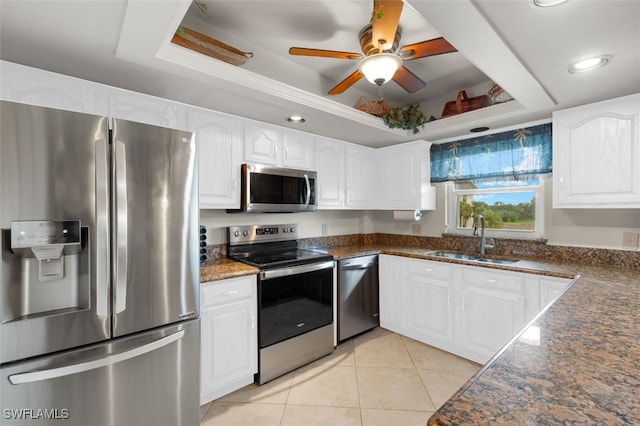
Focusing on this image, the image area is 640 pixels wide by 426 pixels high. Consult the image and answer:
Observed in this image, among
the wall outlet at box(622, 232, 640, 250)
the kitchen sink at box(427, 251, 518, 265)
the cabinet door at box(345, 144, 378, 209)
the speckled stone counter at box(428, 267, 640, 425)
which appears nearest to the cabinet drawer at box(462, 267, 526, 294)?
the kitchen sink at box(427, 251, 518, 265)

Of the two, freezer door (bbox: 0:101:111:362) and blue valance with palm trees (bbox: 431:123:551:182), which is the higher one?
blue valance with palm trees (bbox: 431:123:551:182)

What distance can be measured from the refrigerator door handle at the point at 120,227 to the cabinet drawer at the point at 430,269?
235cm

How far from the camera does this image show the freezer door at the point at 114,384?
3.87 feet

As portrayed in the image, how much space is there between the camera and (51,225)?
1.20 metres

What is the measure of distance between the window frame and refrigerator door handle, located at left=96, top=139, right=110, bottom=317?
9.98ft

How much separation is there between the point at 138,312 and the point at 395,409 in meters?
1.69

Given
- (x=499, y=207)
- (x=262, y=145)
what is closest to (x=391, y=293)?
(x=499, y=207)

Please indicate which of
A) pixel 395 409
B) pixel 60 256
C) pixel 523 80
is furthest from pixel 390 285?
pixel 60 256

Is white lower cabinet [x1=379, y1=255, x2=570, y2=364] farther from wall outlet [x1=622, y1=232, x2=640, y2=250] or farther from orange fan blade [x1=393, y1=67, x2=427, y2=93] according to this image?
orange fan blade [x1=393, y1=67, x2=427, y2=93]

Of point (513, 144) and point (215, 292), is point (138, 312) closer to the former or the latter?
point (215, 292)

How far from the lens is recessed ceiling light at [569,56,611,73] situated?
5.09 ft

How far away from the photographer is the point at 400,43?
6.98 ft

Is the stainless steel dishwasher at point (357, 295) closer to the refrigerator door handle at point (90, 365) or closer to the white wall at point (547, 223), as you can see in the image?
the white wall at point (547, 223)

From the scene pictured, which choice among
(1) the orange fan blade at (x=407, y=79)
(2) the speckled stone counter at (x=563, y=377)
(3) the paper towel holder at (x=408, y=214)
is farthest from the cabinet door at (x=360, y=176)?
(2) the speckled stone counter at (x=563, y=377)
